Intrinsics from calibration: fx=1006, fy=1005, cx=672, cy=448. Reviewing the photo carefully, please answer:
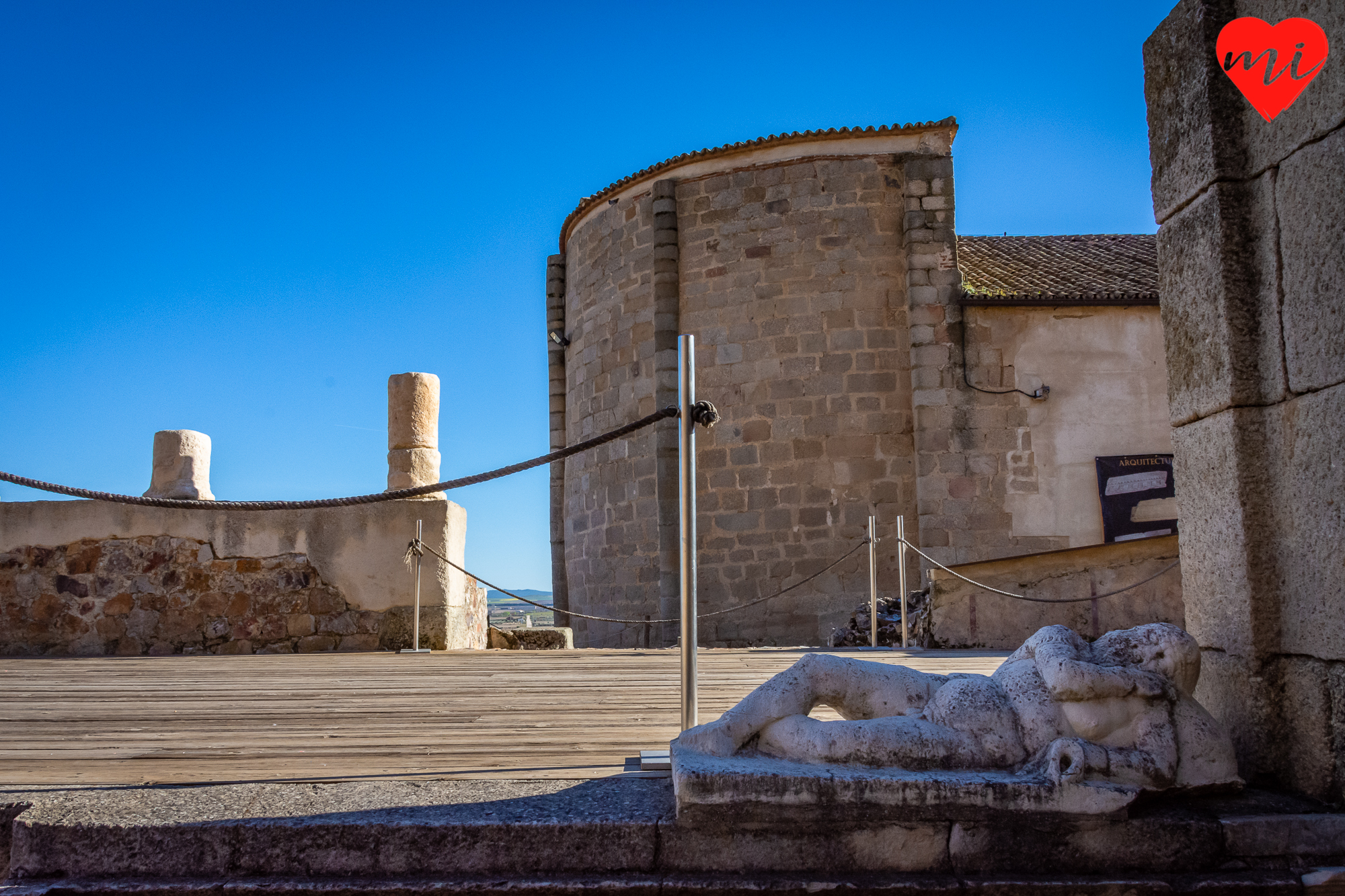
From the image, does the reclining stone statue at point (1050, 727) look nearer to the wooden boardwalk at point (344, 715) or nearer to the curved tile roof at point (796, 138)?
the wooden boardwalk at point (344, 715)

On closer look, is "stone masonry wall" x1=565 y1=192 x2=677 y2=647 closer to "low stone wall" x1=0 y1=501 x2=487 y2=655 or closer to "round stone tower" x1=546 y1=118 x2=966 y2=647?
"round stone tower" x1=546 y1=118 x2=966 y2=647

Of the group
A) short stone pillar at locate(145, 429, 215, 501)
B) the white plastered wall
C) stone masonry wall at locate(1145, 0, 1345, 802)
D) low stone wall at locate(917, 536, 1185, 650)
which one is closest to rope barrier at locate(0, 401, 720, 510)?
stone masonry wall at locate(1145, 0, 1345, 802)

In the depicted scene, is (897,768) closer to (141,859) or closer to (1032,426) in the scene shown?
(141,859)

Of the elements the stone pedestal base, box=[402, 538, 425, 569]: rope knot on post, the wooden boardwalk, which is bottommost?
the wooden boardwalk

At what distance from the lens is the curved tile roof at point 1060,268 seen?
40.5 ft

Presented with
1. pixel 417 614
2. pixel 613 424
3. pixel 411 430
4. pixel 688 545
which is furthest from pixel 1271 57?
pixel 613 424

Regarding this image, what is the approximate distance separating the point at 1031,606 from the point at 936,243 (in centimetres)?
580

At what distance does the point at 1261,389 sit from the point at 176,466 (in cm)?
738

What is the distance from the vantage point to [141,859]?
2332 millimetres

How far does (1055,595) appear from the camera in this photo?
25.6 ft

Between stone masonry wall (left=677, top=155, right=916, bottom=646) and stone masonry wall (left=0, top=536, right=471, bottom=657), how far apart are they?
5900 mm

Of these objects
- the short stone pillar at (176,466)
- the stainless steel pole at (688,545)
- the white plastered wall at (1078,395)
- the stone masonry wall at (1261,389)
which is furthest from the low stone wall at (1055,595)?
the short stone pillar at (176,466)

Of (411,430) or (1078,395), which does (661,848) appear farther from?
(1078,395)

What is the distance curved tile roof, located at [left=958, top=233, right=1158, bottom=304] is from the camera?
12.4 metres
